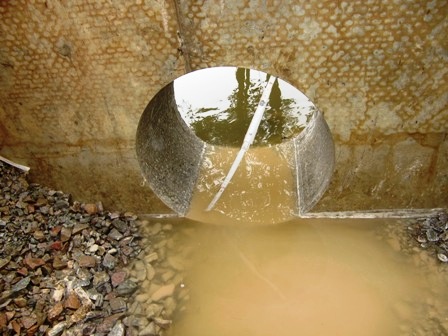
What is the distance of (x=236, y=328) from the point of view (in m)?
2.67

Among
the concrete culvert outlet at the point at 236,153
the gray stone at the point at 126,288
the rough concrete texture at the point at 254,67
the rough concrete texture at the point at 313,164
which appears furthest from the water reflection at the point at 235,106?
the gray stone at the point at 126,288

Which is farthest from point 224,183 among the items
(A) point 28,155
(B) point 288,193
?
(A) point 28,155

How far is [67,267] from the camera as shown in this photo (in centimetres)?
298

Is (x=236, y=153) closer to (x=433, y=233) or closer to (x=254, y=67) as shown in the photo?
(x=254, y=67)

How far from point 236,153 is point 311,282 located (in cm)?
214

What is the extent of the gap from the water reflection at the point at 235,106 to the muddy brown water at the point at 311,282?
1.87 m

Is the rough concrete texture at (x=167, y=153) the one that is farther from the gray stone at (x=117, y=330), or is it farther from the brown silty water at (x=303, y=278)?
the gray stone at (x=117, y=330)

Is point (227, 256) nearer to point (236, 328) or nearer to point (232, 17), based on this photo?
point (236, 328)

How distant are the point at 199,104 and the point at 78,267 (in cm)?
351

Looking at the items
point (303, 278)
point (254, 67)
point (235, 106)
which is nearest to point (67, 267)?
point (303, 278)

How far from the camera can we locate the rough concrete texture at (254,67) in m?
2.33

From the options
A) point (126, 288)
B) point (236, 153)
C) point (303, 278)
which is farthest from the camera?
point (236, 153)

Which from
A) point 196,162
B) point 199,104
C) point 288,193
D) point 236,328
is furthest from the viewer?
point 199,104

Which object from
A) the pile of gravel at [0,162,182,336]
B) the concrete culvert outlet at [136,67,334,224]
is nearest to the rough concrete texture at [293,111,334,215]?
the concrete culvert outlet at [136,67,334,224]
